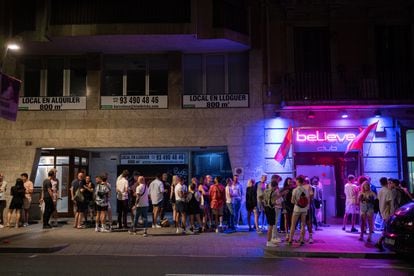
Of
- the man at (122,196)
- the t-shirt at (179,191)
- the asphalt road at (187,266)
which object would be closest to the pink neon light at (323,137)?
the t-shirt at (179,191)

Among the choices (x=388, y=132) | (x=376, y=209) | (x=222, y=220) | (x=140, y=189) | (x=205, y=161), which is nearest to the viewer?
(x=376, y=209)

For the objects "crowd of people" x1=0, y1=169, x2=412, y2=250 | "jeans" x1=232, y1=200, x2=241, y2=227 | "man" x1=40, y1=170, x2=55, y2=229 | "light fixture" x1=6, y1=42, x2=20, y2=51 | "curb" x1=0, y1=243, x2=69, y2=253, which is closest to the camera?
"curb" x1=0, y1=243, x2=69, y2=253

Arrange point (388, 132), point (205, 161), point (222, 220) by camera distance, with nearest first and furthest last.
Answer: point (222, 220)
point (388, 132)
point (205, 161)

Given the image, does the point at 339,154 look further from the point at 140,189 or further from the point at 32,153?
the point at 32,153

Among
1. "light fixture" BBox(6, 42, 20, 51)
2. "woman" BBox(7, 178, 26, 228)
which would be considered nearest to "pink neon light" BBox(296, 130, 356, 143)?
"woman" BBox(7, 178, 26, 228)

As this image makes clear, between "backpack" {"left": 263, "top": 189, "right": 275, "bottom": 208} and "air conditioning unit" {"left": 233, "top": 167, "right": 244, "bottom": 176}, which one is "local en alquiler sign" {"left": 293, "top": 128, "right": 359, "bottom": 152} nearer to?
"air conditioning unit" {"left": 233, "top": 167, "right": 244, "bottom": 176}

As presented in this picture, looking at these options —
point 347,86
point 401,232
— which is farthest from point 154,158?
point 401,232

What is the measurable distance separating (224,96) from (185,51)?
2341 mm

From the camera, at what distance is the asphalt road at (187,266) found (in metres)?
8.95

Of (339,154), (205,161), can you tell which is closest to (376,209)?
(339,154)

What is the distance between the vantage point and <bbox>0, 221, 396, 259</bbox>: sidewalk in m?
11.4

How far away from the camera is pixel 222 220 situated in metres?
15.9

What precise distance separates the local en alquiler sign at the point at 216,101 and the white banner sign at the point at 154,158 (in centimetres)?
340

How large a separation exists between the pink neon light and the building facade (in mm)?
38
